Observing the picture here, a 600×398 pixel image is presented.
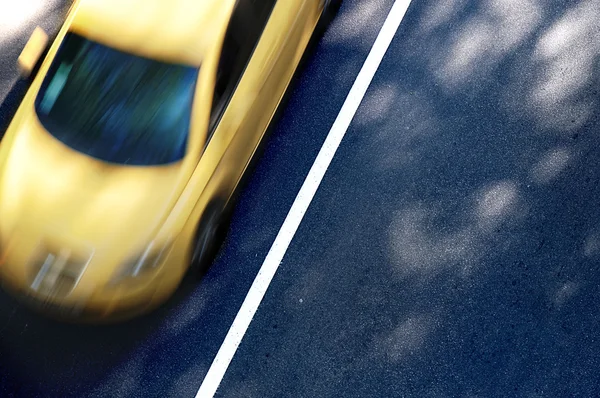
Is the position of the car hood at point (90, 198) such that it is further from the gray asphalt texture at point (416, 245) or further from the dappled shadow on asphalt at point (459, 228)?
the dappled shadow on asphalt at point (459, 228)

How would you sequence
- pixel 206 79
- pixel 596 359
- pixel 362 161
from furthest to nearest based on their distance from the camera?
pixel 362 161 → pixel 596 359 → pixel 206 79

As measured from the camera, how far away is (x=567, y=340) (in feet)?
15.8

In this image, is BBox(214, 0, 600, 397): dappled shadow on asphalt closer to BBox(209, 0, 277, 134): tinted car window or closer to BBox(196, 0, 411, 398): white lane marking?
BBox(196, 0, 411, 398): white lane marking

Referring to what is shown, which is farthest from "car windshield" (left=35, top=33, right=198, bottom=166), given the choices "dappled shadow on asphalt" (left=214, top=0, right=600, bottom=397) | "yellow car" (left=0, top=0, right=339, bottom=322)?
"dappled shadow on asphalt" (left=214, top=0, right=600, bottom=397)

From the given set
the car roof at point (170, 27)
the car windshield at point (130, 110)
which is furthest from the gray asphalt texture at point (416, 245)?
the car roof at point (170, 27)

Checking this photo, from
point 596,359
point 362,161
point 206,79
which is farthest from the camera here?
point 362,161

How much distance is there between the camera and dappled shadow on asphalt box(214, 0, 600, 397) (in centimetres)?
479

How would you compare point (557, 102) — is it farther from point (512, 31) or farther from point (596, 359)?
point (596, 359)

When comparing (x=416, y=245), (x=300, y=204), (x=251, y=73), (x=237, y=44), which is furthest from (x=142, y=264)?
(x=416, y=245)

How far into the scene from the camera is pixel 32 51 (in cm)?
512

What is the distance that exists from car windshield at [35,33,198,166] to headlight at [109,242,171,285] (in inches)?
25.5

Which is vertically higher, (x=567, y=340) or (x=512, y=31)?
(x=512, y=31)

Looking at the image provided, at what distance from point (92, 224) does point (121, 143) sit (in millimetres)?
623

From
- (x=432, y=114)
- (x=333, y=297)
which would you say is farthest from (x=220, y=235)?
(x=432, y=114)
